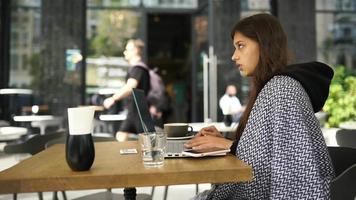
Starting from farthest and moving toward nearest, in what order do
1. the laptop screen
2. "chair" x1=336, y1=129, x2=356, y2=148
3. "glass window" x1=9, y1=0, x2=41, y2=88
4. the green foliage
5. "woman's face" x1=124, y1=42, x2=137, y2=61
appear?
"glass window" x1=9, y1=0, x2=41, y2=88
the green foliage
"woman's face" x1=124, y1=42, x2=137, y2=61
"chair" x1=336, y1=129, x2=356, y2=148
the laptop screen

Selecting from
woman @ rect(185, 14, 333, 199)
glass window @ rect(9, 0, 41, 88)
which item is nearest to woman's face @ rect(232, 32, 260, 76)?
woman @ rect(185, 14, 333, 199)

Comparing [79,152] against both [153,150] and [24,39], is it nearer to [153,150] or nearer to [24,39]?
[153,150]

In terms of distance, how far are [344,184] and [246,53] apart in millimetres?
685

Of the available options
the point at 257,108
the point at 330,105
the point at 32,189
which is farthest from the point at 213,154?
the point at 330,105

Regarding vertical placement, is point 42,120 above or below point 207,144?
below

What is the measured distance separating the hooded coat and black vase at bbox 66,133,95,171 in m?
0.55

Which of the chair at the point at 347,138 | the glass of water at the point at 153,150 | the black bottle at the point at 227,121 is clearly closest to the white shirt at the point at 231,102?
the black bottle at the point at 227,121

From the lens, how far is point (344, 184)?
69.3 inches

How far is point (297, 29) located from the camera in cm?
642

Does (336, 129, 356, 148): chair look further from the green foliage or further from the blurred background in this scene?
the blurred background

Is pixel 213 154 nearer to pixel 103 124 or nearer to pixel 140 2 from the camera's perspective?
pixel 103 124

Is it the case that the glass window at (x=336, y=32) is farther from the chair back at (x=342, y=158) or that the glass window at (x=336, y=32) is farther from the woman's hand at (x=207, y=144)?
the woman's hand at (x=207, y=144)

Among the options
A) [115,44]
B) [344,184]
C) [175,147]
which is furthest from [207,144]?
[115,44]

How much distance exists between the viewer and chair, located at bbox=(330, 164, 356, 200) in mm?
1746
